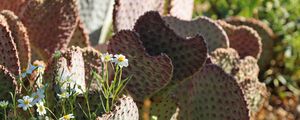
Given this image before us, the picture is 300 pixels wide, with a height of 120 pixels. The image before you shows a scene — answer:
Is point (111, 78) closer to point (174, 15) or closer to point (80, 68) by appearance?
point (80, 68)

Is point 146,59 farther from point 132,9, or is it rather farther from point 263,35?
point 263,35

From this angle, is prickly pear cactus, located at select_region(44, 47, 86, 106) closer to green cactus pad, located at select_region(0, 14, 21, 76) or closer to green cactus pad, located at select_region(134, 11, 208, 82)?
green cactus pad, located at select_region(0, 14, 21, 76)

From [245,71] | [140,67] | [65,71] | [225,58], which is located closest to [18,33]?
[65,71]

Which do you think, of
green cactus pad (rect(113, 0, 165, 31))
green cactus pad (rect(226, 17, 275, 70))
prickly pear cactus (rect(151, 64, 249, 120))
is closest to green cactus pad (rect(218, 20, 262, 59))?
green cactus pad (rect(113, 0, 165, 31))

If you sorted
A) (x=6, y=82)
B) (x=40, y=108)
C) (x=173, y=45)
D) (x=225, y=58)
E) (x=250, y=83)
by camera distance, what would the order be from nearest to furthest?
(x=40, y=108) → (x=6, y=82) → (x=173, y=45) → (x=250, y=83) → (x=225, y=58)

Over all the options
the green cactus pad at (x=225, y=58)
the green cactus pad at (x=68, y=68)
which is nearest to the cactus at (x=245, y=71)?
the green cactus pad at (x=225, y=58)

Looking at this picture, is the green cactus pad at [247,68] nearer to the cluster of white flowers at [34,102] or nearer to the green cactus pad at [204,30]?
the green cactus pad at [204,30]
